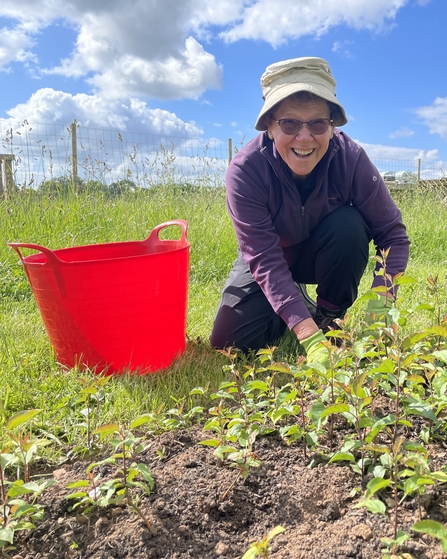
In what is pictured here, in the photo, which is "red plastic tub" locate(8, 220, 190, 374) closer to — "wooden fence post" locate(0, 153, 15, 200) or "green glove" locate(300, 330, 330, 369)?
"green glove" locate(300, 330, 330, 369)

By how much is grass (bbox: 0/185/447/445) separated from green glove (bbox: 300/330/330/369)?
48cm

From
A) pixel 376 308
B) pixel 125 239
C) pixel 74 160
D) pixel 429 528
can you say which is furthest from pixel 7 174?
pixel 429 528

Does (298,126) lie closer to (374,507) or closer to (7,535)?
(374,507)

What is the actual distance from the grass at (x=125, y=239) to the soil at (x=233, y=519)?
0.41 metres

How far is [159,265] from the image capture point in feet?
6.85

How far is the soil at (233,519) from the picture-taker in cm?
111

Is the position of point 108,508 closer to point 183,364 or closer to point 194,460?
point 194,460

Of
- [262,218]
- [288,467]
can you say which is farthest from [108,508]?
[262,218]

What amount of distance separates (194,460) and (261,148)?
4.75ft

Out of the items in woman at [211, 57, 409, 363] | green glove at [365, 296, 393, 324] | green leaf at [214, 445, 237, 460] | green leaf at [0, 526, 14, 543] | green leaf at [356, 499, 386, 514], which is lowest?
green leaf at [0, 526, 14, 543]

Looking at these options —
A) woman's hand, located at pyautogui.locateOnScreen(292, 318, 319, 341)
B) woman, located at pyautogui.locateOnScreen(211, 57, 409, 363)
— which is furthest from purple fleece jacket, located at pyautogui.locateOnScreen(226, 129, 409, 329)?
woman's hand, located at pyautogui.locateOnScreen(292, 318, 319, 341)

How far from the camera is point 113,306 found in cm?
207

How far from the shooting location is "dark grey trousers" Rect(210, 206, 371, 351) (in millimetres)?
2373

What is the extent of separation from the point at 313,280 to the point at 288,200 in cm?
61
